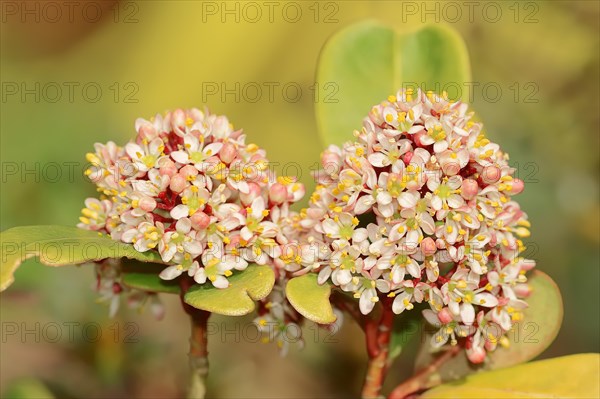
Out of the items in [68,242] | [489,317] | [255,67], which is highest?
[255,67]

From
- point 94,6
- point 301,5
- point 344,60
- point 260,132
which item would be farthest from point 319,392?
point 94,6

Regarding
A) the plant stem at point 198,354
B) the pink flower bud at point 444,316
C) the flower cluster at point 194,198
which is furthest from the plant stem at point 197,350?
the pink flower bud at point 444,316

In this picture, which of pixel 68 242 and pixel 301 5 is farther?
pixel 301 5

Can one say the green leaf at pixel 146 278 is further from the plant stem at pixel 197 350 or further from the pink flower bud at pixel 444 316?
the pink flower bud at pixel 444 316

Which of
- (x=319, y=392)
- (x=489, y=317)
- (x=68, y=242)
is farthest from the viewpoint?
(x=319, y=392)

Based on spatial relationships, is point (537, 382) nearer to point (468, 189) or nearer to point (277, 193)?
point (468, 189)

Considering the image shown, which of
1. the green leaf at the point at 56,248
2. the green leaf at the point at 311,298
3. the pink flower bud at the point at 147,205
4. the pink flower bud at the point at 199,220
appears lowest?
the green leaf at the point at 311,298

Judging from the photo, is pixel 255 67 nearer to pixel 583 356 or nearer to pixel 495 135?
pixel 495 135
